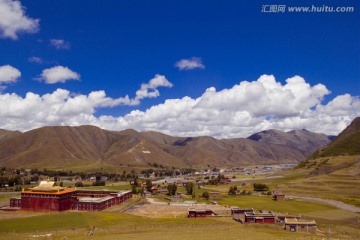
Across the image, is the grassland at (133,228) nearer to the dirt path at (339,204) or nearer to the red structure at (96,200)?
the red structure at (96,200)

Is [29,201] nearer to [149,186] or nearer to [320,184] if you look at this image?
[149,186]

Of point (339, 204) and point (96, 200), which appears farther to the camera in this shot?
point (339, 204)

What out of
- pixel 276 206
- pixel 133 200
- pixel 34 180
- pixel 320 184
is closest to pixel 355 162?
pixel 320 184

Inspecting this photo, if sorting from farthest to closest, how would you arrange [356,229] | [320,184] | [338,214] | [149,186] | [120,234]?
[149,186]
[320,184]
[338,214]
[356,229]
[120,234]

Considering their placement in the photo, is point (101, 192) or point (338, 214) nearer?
point (338, 214)

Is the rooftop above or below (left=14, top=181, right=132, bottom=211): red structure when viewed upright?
above

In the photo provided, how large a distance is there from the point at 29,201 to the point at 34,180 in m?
98.6

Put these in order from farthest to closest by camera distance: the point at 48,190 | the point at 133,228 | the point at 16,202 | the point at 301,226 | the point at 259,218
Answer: the point at 16,202 → the point at 48,190 → the point at 259,218 → the point at 301,226 → the point at 133,228

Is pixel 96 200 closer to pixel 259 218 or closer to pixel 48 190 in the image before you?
pixel 48 190

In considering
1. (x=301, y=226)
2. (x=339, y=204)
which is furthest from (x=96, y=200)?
(x=339, y=204)

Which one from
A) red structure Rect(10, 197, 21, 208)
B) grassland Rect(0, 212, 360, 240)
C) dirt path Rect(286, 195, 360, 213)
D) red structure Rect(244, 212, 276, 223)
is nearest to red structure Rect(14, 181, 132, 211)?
red structure Rect(10, 197, 21, 208)

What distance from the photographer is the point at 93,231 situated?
67.8m

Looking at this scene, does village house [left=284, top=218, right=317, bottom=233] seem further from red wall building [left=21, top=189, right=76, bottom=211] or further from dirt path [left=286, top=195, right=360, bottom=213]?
red wall building [left=21, top=189, right=76, bottom=211]

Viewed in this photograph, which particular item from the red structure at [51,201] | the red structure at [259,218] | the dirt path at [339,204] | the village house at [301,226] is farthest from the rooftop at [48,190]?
the dirt path at [339,204]
